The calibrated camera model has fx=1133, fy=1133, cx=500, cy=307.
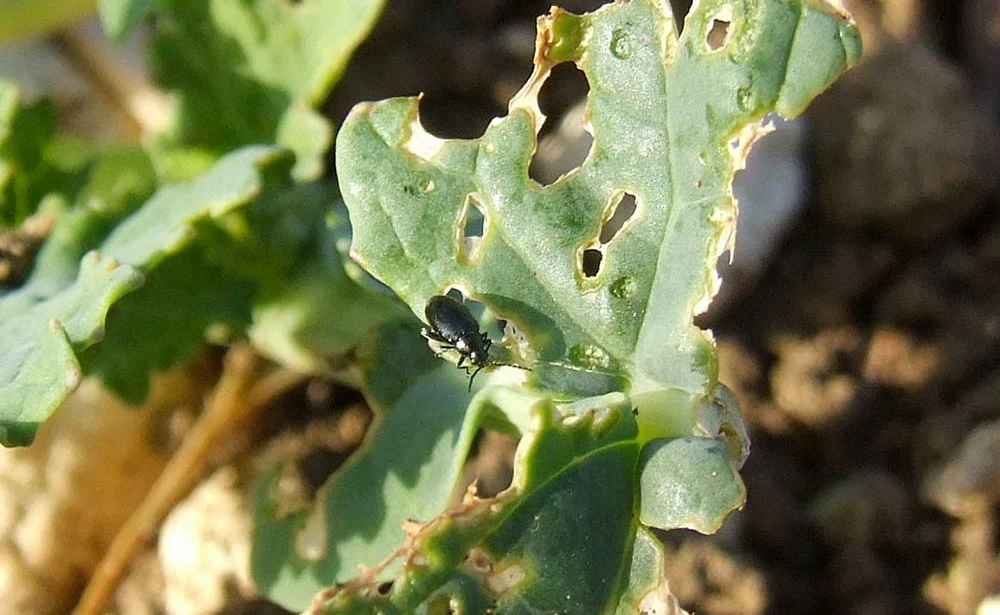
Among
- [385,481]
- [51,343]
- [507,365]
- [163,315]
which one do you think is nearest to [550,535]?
[507,365]

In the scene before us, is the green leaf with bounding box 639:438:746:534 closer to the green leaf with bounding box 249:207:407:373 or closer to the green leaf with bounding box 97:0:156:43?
the green leaf with bounding box 249:207:407:373

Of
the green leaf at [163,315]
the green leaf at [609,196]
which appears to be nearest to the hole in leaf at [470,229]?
the green leaf at [609,196]

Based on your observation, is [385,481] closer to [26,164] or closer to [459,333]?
[459,333]

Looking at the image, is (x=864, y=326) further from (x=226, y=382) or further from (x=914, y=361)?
(x=226, y=382)

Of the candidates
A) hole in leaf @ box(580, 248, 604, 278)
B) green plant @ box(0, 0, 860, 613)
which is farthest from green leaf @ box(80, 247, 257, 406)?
hole in leaf @ box(580, 248, 604, 278)

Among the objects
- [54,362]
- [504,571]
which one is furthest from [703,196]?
[54,362]

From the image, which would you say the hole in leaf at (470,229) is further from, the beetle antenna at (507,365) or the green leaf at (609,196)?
the beetle antenna at (507,365)

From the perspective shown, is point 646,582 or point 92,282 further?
point 92,282
